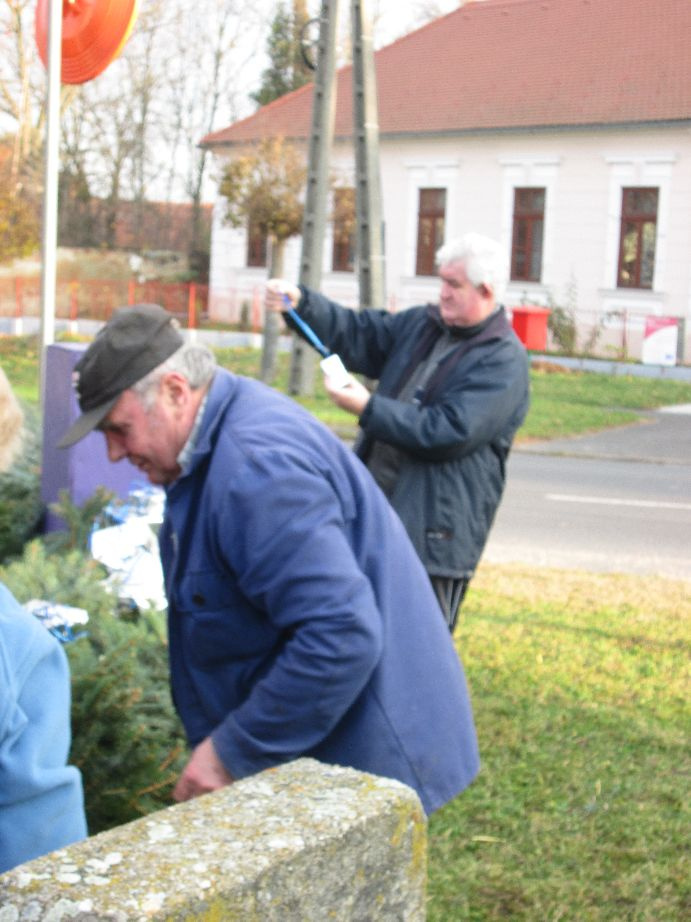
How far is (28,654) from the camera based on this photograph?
2400mm

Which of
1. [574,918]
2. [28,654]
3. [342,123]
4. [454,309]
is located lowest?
[574,918]

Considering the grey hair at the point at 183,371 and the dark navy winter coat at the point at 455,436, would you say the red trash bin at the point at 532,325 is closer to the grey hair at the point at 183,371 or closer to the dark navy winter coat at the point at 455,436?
the dark navy winter coat at the point at 455,436

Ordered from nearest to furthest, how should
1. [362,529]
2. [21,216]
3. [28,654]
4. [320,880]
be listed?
[320,880] → [28,654] → [362,529] → [21,216]

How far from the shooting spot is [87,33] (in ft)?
17.6

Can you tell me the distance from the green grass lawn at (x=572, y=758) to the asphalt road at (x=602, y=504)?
115 centimetres

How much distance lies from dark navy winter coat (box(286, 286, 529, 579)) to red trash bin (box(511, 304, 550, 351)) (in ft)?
81.3

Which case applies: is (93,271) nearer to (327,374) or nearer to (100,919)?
(327,374)

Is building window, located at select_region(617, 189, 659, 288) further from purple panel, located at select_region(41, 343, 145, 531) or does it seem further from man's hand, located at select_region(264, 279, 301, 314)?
man's hand, located at select_region(264, 279, 301, 314)

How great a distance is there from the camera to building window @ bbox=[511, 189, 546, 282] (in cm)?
3284

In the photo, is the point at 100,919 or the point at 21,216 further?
the point at 21,216

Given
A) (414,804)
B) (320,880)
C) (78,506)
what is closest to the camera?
(320,880)

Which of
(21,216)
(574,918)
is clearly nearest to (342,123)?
(21,216)

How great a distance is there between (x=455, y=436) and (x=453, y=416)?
0.06 meters

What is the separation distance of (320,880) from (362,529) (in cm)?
94
